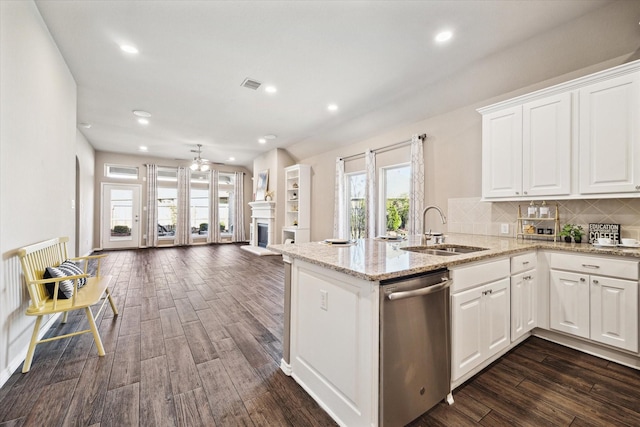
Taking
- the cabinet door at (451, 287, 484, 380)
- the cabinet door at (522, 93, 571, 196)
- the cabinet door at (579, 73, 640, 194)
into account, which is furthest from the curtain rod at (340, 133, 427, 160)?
the cabinet door at (451, 287, 484, 380)

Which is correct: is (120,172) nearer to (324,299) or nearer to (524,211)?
(324,299)

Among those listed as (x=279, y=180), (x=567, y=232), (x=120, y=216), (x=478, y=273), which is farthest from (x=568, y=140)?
(x=120, y=216)

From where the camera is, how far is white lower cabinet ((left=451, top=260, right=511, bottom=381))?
1.72 m

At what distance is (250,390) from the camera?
→ 5.95 feet

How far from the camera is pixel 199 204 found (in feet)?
31.0

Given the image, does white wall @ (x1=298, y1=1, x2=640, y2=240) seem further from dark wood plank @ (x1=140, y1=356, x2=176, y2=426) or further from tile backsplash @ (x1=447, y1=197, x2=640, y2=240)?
dark wood plank @ (x1=140, y1=356, x2=176, y2=426)

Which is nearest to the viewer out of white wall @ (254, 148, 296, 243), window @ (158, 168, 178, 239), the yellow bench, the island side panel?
the island side panel

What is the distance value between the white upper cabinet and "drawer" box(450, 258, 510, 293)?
1157 millimetres

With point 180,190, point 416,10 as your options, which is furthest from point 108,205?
point 416,10

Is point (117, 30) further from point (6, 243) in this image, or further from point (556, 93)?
point (556, 93)

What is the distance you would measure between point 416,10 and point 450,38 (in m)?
0.54

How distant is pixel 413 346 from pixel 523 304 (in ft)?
5.06

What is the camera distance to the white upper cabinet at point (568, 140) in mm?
2201

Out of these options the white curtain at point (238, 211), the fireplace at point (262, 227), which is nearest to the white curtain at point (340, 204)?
the fireplace at point (262, 227)
